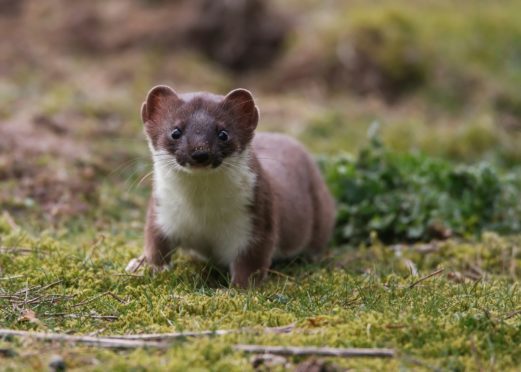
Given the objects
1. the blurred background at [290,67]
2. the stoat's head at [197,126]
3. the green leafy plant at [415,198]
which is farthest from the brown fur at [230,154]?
the blurred background at [290,67]

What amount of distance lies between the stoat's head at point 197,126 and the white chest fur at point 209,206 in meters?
0.13

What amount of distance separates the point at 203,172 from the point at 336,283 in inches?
57.2

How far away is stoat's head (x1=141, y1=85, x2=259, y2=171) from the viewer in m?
6.25

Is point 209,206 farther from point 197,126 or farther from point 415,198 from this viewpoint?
point 415,198

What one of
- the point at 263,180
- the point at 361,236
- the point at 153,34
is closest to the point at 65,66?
the point at 153,34

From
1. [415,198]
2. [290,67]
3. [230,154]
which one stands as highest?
[230,154]

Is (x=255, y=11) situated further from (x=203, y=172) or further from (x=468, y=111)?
(x=203, y=172)

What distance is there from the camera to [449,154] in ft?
43.7

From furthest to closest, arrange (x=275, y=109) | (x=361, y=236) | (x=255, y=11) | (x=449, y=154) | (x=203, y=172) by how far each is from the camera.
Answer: (x=255, y=11) < (x=275, y=109) < (x=449, y=154) < (x=361, y=236) < (x=203, y=172)

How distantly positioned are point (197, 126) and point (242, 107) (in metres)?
0.59

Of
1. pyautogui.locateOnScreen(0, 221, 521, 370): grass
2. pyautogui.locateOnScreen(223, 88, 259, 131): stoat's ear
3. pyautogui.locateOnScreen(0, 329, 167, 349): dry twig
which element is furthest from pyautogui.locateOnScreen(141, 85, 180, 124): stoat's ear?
pyautogui.locateOnScreen(0, 329, 167, 349): dry twig

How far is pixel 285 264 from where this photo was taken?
25.9 ft

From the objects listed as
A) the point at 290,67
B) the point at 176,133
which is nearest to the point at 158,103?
the point at 176,133

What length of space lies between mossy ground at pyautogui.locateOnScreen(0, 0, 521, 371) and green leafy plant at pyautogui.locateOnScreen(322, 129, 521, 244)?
472 mm
